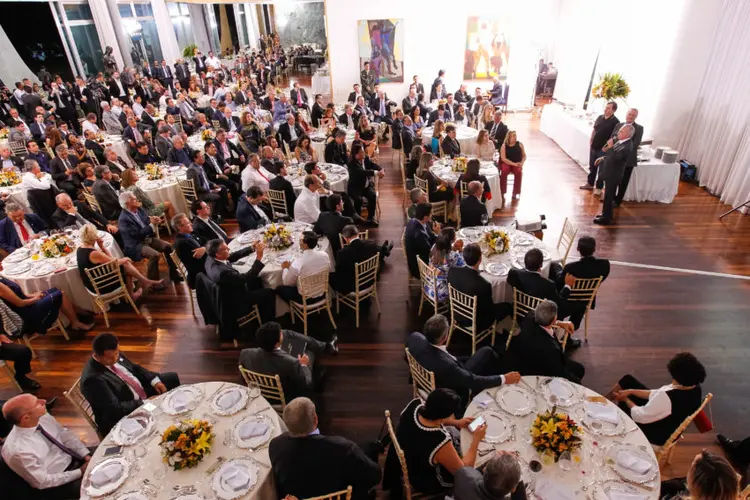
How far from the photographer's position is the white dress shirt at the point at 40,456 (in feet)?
9.97

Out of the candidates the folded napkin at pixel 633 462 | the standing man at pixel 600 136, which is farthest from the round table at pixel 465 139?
the folded napkin at pixel 633 462

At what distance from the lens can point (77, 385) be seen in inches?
142

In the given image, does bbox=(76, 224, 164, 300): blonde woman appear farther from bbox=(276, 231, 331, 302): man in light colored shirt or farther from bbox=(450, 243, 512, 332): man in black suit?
bbox=(450, 243, 512, 332): man in black suit

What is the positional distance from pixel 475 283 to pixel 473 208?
71.9 inches

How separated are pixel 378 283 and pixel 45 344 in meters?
4.27

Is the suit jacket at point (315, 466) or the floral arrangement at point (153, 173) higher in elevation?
the floral arrangement at point (153, 173)

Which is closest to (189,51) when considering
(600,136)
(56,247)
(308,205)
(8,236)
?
(8,236)

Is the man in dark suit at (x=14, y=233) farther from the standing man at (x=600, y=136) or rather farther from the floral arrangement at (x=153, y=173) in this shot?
the standing man at (x=600, y=136)

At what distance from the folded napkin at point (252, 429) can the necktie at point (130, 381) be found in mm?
1155

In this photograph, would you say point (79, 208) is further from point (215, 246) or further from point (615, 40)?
point (615, 40)

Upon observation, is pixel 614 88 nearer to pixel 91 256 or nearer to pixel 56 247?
pixel 91 256

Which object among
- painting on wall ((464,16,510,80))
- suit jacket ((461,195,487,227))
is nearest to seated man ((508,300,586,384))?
suit jacket ((461,195,487,227))

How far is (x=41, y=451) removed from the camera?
10.4 ft

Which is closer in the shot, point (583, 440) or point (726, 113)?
point (583, 440)
